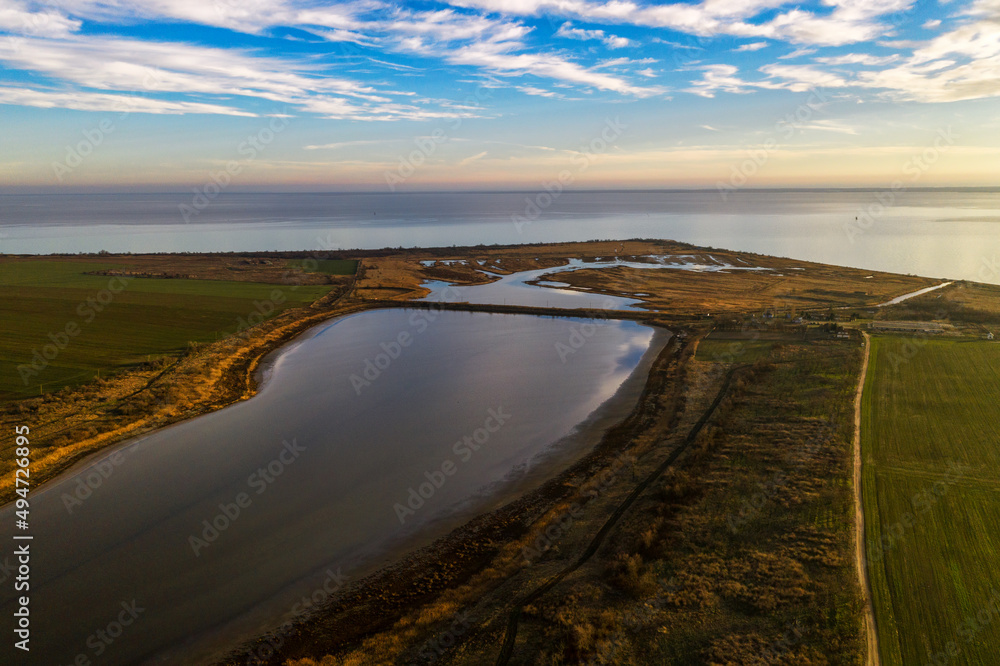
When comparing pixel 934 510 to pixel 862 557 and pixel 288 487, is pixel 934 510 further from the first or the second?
pixel 288 487

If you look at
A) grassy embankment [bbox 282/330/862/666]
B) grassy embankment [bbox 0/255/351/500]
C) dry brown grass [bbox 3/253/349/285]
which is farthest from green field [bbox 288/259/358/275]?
grassy embankment [bbox 282/330/862/666]

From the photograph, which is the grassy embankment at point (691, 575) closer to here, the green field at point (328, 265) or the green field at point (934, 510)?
the green field at point (934, 510)

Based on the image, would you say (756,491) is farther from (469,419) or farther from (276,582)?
(276,582)

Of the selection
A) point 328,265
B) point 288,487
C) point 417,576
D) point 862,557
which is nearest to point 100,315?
point 288,487

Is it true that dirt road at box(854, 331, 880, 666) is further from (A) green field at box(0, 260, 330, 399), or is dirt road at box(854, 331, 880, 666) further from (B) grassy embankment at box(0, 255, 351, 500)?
(A) green field at box(0, 260, 330, 399)

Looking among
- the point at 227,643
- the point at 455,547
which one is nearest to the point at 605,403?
the point at 455,547

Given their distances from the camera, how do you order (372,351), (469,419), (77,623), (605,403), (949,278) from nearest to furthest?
(77,623) → (469,419) → (605,403) → (372,351) → (949,278)

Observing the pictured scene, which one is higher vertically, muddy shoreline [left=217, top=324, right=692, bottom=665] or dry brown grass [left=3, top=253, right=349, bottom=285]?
dry brown grass [left=3, top=253, right=349, bottom=285]
